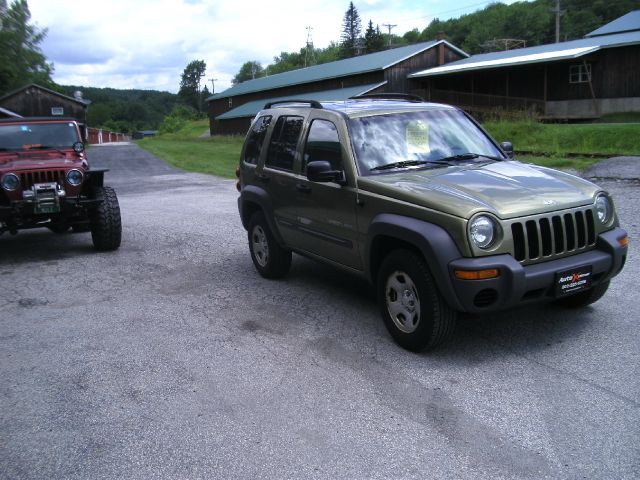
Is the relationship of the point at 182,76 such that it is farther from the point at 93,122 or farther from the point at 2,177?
the point at 2,177

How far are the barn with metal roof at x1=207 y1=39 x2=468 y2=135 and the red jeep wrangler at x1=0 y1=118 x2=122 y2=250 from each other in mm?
29889

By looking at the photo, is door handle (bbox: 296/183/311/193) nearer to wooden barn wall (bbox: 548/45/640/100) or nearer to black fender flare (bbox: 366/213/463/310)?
black fender flare (bbox: 366/213/463/310)

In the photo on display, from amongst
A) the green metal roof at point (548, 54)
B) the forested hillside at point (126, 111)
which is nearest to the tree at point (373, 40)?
the green metal roof at point (548, 54)

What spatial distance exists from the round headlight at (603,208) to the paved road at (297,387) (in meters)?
0.93

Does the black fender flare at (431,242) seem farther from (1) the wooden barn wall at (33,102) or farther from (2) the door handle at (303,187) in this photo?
(1) the wooden barn wall at (33,102)

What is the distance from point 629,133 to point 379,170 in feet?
62.2

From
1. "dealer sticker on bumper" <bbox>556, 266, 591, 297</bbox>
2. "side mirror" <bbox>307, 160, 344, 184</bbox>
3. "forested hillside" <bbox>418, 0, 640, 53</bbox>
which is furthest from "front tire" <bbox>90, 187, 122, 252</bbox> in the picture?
"forested hillside" <bbox>418, 0, 640, 53</bbox>

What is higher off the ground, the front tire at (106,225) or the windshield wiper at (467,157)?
the windshield wiper at (467,157)

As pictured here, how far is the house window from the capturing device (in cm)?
3366

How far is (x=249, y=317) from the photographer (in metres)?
5.93

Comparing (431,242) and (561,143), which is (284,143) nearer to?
(431,242)

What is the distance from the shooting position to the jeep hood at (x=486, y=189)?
4.44 metres

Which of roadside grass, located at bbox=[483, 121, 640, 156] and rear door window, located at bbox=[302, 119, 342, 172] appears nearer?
rear door window, located at bbox=[302, 119, 342, 172]

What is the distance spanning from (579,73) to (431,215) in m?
33.8
